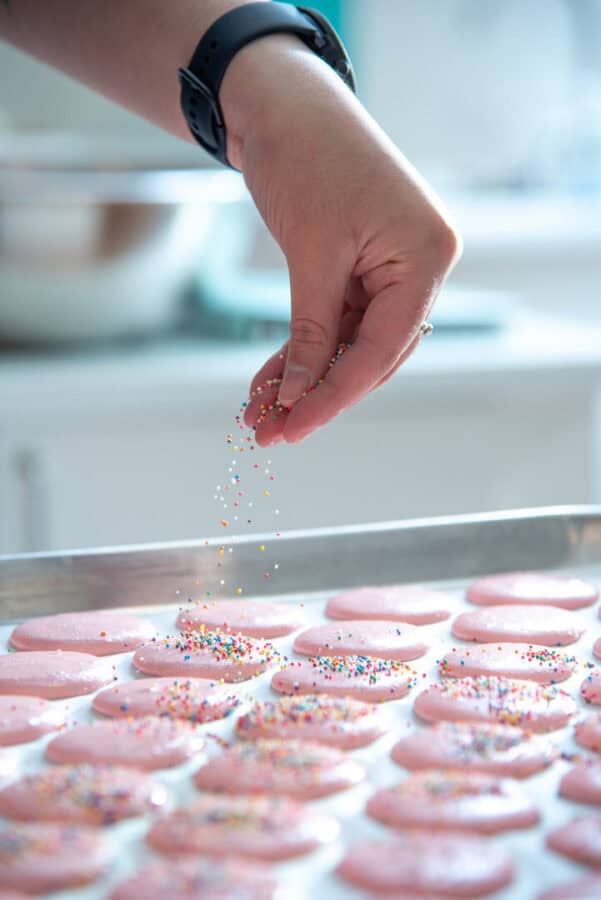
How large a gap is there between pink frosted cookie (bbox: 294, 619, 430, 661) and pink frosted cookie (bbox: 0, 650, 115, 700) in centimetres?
16

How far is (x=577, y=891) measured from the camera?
56 centimetres

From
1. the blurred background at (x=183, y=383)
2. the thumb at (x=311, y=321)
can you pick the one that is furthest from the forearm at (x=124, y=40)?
the blurred background at (x=183, y=383)

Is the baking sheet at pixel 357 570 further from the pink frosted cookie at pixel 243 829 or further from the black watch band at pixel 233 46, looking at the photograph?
the black watch band at pixel 233 46

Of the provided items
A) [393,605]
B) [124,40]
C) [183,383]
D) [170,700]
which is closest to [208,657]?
[170,700]

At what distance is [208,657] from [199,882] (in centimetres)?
35

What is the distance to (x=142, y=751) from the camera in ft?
2.42

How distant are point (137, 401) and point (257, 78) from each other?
807 millimetres

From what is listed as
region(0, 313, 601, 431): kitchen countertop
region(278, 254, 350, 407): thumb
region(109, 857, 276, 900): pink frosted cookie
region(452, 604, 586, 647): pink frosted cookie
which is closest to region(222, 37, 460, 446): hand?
region(278, 254, 350, 407): thumb

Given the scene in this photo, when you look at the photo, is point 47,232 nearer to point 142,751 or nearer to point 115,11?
point 115,11

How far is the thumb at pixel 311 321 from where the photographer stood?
0.83 metres

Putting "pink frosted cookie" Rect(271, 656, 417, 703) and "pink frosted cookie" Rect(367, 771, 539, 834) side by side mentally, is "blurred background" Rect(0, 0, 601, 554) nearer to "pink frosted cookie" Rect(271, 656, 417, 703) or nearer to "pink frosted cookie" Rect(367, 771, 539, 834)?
"pink frosted cookie" Rect(271, 656, 417, 703)

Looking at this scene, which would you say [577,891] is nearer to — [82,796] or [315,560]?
[82,796]

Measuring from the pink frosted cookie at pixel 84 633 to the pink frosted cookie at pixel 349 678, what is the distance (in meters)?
0.14

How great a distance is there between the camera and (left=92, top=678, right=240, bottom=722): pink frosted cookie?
0.81 metres
